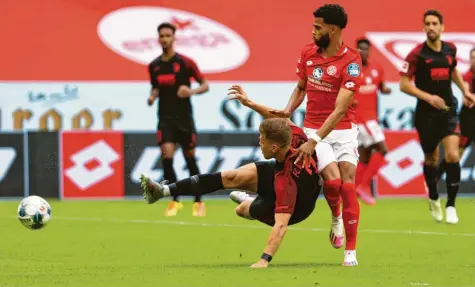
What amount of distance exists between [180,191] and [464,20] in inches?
585

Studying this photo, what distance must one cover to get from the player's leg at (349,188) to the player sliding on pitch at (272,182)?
0.81 ft

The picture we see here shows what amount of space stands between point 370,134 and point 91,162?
4543 millimetres

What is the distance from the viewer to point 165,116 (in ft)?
52.9

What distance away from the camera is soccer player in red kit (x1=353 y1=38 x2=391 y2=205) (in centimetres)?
1783

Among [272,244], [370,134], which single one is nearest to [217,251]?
[272,244]

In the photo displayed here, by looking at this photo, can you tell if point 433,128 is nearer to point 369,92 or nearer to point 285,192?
point 369,92

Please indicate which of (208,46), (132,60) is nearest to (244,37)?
(208,46)

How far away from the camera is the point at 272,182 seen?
970 centimetres

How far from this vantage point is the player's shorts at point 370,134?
58.3ft

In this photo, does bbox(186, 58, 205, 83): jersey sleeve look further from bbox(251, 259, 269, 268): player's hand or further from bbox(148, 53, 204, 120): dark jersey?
bbox(251, 259, 269, 268): player's hand

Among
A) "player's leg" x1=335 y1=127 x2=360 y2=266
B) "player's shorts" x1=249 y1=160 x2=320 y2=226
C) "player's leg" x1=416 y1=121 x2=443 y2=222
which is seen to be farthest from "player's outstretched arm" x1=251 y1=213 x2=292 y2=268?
"player's leg" x1=416 y1=121 x2=443 y2=222

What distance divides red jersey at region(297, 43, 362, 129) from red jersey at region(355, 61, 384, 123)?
7858 millimetres

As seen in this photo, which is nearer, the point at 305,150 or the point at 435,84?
the point at 305,150

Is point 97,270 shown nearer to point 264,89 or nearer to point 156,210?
point 156,210
